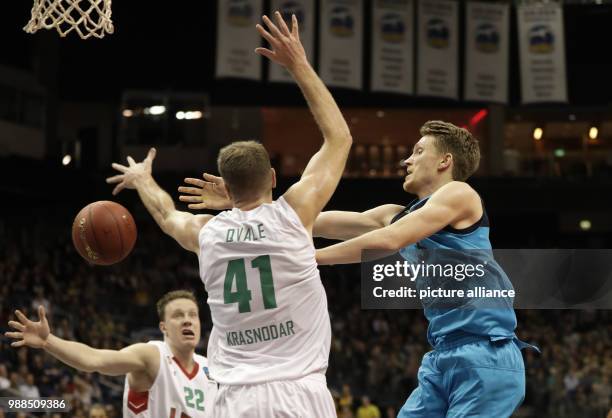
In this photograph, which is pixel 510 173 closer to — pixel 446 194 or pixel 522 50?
pixel 522 50

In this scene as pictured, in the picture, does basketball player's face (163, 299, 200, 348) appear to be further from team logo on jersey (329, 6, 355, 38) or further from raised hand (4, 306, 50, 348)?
team logo on jersey (329, 6, 355, 38)

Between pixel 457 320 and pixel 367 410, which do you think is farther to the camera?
pixel 367 410

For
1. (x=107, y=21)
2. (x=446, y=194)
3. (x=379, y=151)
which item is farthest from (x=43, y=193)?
(x=446, y=194)

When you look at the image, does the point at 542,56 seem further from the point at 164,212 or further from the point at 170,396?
the point at 164,212

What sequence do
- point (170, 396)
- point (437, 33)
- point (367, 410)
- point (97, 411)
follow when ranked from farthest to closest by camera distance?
point (437, 33)
point (367, 410)
point (97, 411)
point (170, 396)

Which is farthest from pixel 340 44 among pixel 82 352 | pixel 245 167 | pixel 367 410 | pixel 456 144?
pixel 245 167

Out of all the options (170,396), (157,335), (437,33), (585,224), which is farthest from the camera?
(585,224)

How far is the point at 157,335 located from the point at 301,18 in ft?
21.1

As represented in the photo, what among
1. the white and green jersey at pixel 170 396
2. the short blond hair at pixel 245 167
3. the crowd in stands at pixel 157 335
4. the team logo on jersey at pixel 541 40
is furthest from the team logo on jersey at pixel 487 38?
the short blond hair at pixel 245 167

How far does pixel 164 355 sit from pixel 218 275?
2.56m

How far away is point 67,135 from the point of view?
993 inches

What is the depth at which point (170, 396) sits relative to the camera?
6.66 metres

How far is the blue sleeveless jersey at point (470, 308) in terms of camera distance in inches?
197

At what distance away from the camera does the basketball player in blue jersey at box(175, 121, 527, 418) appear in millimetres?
4910
